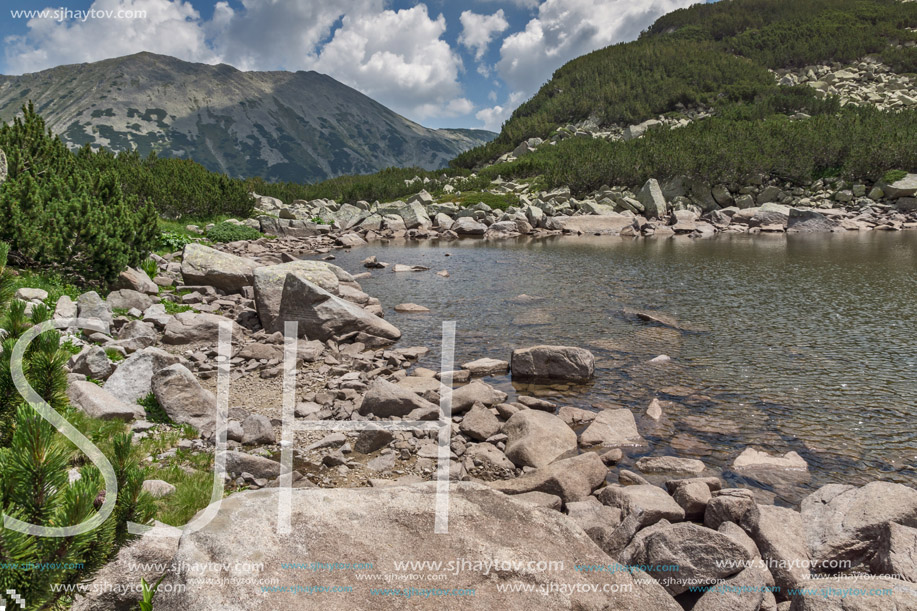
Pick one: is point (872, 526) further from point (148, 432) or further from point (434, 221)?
point (434, 221)

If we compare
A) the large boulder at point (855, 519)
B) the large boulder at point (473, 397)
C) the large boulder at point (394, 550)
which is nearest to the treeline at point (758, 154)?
the large boulder at point (473, 397)

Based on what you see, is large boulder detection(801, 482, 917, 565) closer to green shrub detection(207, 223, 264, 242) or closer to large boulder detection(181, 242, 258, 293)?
large boulder detection(181, 242, 258, 293)

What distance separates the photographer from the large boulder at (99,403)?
A: 5.75m

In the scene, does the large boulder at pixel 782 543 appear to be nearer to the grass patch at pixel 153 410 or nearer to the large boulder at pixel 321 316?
Answer: the grass patch at pixel 153 410

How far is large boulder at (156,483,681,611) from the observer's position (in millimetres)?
2732

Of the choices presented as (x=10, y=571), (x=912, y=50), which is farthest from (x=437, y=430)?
(x=912, y=50)

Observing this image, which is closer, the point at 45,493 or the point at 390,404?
the point at 45,493

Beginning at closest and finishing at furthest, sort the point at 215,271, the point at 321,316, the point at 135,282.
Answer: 1. the point at 321,316
2. the point at 135,282
3. the point at 215,271

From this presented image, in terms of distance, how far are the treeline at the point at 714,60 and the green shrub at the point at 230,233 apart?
212 feet

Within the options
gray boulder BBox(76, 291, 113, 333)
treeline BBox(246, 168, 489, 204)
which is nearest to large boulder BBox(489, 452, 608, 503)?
gray boulder BBox(76, 291, 113, 333)

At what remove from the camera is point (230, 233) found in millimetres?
31484

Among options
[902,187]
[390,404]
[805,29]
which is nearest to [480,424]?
[390,404]

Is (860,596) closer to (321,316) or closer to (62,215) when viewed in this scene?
(321,316)

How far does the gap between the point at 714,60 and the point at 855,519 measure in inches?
4203
